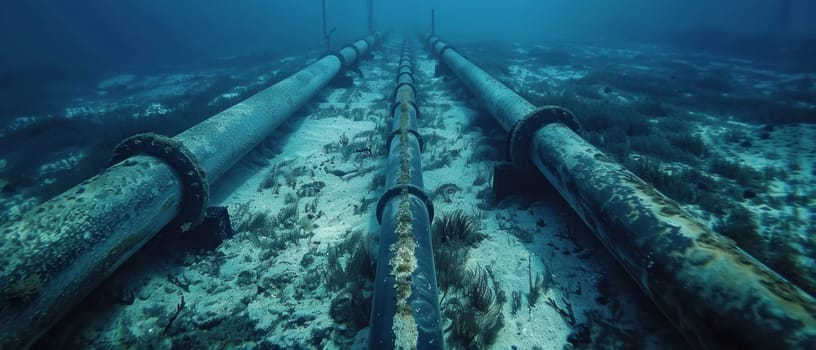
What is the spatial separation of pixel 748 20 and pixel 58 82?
79089 millimetres

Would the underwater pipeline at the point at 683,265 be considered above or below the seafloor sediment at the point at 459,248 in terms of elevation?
above

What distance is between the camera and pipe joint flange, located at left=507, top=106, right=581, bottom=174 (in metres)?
4.93

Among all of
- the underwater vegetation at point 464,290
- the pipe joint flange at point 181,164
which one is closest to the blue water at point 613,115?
the underwater vegetation at point 464,290

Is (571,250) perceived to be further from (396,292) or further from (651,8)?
(651,8)

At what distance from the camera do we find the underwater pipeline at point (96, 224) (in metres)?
2.30

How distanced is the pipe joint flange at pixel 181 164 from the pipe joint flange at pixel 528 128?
13.9ft

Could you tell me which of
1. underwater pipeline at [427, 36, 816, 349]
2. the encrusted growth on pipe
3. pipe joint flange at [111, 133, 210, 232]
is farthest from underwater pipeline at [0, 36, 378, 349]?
underwater pipeline at [427, 36, 816, 349]

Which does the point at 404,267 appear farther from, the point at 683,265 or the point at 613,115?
the point at 613,115

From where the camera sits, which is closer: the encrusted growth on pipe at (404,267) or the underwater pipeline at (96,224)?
the encrusted growth on pipe at (404,267)

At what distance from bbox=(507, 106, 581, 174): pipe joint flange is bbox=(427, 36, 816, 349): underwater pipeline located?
0.70 meters

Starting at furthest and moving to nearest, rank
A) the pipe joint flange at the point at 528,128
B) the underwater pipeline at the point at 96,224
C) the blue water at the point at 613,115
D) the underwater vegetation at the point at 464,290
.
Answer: the pipe joint flange at the point at 528,128
the blue water at the point at 613,115
the underwater vegetation at the point at 464,290
the underwater pipeline at the point at 96,224

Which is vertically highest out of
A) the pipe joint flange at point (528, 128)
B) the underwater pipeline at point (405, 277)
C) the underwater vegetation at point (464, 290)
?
the pipe joint flange at point (528, 128)

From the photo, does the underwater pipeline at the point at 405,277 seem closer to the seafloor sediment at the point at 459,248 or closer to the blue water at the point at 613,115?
the seafloor sediment at the point at 459,248

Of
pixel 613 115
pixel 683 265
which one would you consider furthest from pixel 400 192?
pixel 613 115
